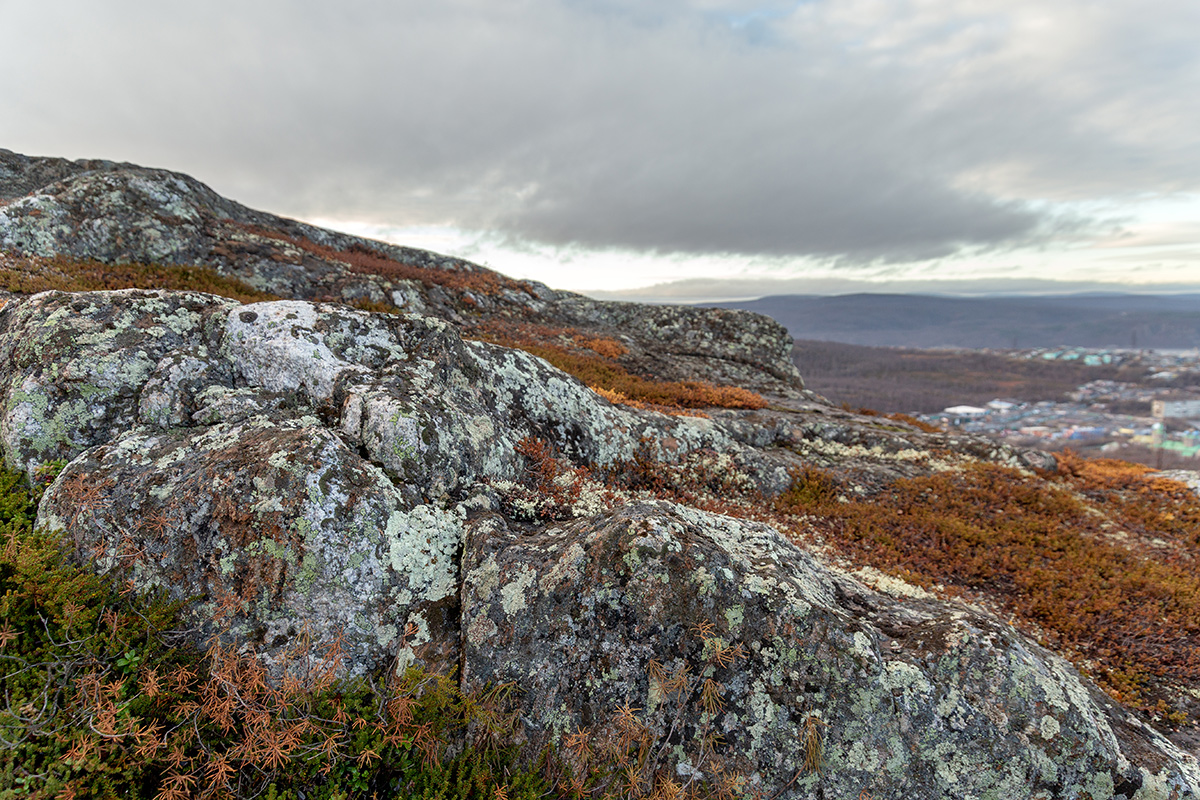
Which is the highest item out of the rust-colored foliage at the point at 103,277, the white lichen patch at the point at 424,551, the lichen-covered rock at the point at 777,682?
the rust-colored foliage at the point at 103,277

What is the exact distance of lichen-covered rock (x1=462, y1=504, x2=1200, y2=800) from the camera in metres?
4.28

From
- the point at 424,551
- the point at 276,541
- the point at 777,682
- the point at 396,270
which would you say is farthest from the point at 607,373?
the point at 777,682

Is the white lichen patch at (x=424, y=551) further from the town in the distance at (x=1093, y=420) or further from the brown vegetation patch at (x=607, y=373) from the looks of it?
the town in the distance at (x=1093, y=420)

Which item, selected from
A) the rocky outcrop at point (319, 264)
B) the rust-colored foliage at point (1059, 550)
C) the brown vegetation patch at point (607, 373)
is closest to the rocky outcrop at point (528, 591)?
the rust-colored foliage at point (1059, 550)

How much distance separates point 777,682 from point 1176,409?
275 m

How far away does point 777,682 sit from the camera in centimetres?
451

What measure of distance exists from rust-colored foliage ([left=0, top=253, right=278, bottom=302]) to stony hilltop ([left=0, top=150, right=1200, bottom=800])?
2.63ft

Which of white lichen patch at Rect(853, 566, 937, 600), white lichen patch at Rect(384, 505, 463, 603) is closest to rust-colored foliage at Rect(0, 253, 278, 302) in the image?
white lichen patch at Rect(384, 505, 463, 603)

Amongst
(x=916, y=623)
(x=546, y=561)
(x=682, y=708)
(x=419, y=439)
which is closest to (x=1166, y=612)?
(x=916, y=623)

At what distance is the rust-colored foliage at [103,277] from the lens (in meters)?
12.4

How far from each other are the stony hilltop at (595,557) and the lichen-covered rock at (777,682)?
0.02 metres

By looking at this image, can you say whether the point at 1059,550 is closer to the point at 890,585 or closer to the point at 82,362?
the point at 890,585

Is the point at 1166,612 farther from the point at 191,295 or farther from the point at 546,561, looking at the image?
the point at 191,295

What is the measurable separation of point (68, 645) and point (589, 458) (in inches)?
284
